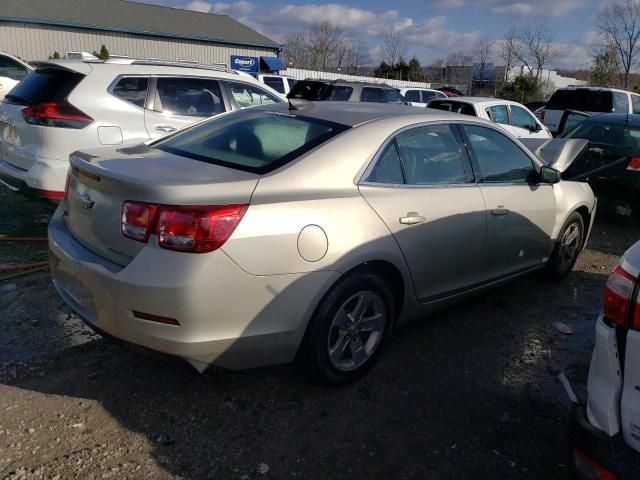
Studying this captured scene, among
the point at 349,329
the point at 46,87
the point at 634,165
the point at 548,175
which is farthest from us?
the point at 634,165

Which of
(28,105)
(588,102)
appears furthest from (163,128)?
(588,102)

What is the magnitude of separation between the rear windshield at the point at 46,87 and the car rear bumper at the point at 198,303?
303 cm

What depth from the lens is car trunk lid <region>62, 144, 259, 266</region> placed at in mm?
2594

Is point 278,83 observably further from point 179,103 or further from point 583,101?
point 179,103

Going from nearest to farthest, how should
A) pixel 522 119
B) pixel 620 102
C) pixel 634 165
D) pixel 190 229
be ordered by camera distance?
pixel 190 229 → pixel 634 165 → pixel 522 119 → pixel 620 102

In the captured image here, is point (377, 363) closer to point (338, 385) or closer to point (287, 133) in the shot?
point (338, 385)

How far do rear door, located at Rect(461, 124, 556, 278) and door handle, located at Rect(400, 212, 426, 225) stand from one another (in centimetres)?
75

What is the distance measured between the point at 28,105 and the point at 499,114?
8.43 meters

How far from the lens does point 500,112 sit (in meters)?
10.9

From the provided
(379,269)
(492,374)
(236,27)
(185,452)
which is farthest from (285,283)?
(236,27)

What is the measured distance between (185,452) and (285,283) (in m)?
0.95

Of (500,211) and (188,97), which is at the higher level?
(188,97)

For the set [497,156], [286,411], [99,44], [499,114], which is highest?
[99,44]

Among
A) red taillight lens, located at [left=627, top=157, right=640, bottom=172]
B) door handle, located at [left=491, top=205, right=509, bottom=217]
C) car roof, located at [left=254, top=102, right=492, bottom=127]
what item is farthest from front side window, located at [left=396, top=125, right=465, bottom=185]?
red taillight lens, located at [left=627, top=157, right=640, bottom=172]
